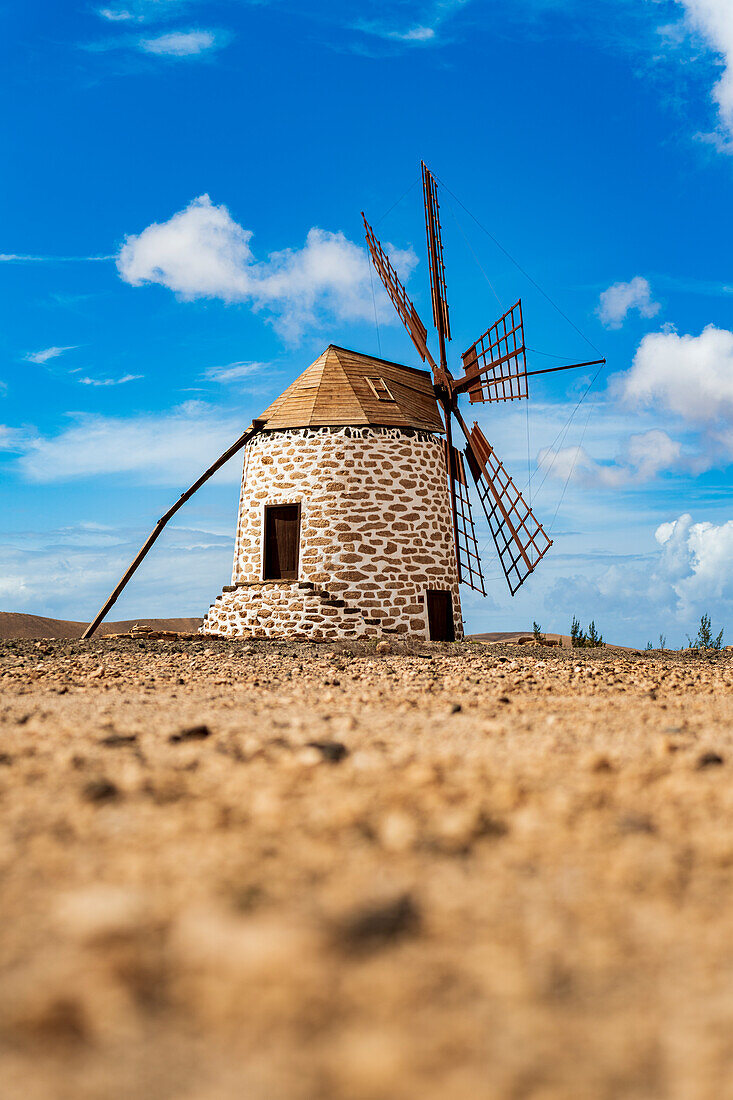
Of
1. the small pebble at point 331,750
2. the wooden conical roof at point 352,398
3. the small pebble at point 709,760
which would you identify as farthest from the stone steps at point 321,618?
the small pebble at point 709,760

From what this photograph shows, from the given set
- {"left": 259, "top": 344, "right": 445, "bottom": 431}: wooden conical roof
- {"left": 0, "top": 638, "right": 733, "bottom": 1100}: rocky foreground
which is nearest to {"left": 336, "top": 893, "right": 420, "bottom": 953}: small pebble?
{"left": 0, "top": 638, "right": 733, "bottom": 1100}: rocky foreground

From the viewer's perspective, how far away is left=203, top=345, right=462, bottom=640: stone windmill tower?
17734 millimetres

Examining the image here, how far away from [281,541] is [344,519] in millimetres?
1695

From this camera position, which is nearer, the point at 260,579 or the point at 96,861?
the point at 96,861

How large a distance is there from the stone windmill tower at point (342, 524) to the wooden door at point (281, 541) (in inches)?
0.9

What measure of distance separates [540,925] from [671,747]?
7.72ft

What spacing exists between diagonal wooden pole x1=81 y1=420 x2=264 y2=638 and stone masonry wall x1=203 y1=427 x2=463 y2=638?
0.36 m

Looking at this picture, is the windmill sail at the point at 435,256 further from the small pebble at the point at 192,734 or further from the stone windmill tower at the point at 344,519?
the small pebble at the point at 192,734

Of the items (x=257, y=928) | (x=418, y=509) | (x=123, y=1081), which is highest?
(x=418, y=509)

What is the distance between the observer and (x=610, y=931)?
2.22m

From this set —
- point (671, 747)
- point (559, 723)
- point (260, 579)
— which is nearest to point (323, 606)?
point (260, 579)

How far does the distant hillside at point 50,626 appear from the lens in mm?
24000

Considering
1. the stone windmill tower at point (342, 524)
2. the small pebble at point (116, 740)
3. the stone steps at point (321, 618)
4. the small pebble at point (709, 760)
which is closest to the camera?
the small pebble at point (709, 760)

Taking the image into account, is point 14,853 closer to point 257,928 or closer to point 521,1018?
point 257,928
